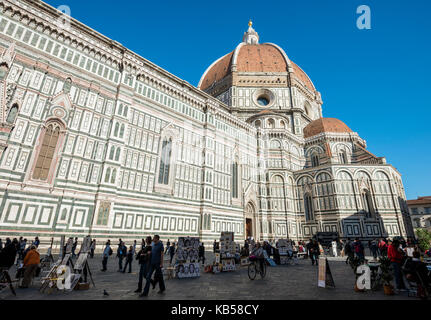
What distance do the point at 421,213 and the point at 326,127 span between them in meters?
40.9

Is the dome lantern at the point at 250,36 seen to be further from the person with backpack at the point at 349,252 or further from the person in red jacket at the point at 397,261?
the person in red jacket at the point at 397,261

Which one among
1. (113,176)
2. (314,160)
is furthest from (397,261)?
(314,160)

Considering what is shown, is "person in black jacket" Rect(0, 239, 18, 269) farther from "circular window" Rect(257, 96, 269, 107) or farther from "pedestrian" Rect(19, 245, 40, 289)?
"circular window" Rect(257, 96, 269, 107)

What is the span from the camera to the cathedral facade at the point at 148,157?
1538 centimetres

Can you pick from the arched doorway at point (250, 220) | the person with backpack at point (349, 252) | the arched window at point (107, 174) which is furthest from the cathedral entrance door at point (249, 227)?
the arched window at point (107, 174)

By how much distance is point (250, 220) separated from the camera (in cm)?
3041

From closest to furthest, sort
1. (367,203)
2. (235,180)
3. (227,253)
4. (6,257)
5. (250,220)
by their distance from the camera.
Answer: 1. (6,257)
2. (227,253)
3. (235,180)
4. (367,203)
5. (250,220)

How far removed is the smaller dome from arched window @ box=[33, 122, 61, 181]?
36.9m

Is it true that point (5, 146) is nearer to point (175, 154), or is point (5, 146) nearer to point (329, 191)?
point (175, 154)

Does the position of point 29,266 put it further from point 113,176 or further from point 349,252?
point 349,252

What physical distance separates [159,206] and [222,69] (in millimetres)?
38291

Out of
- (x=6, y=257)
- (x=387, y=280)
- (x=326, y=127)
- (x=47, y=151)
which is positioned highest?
(x=326, y=127)

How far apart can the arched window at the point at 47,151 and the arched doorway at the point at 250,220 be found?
73.7ft

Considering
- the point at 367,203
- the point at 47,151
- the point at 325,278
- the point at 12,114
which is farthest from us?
the point at 367,203
